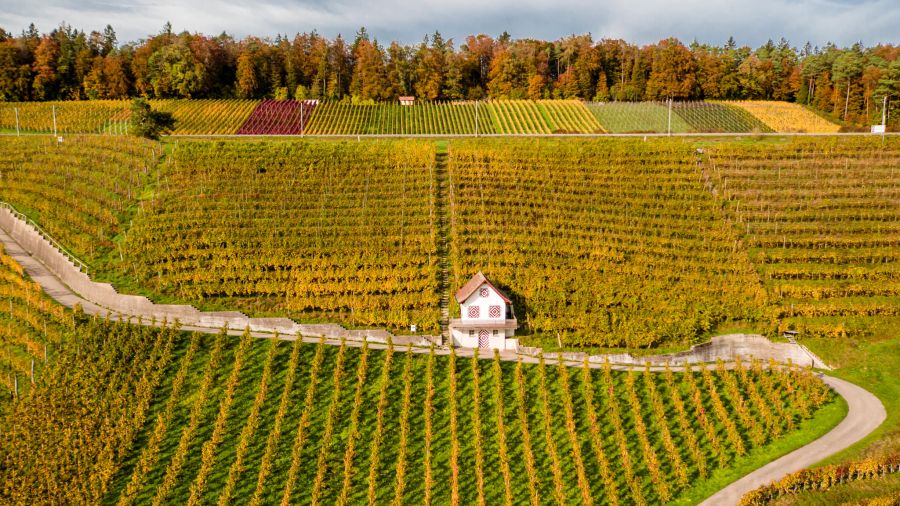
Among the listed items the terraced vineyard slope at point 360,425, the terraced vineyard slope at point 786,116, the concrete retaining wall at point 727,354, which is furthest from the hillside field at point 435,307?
the terraced vineyard slope at point 786,116

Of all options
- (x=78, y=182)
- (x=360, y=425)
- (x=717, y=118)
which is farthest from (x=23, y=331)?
(x=717, y=118)

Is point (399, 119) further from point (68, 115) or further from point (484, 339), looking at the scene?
point (484, 339)

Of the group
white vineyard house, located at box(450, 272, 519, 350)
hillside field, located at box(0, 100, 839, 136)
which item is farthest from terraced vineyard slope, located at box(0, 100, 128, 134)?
white vineyard house, located at box(450, 272, 519, 350)

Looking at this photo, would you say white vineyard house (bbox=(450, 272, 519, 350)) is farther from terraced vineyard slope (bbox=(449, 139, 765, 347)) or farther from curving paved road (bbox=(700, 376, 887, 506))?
curving paved road (bbox=(700, 376, 887, 506))

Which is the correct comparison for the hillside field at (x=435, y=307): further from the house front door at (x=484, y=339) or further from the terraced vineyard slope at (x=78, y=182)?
the house front door at (x=484, y=339)

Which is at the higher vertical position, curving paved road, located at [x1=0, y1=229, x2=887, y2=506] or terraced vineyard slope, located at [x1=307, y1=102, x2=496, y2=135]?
terraced vineyard slope, located at [x1=307, y1=102, x2=496, y2=135]

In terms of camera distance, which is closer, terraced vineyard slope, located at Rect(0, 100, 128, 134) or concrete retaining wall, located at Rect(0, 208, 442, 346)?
concrete retaining wall, located at Rect(0, 208, 442, 346)
